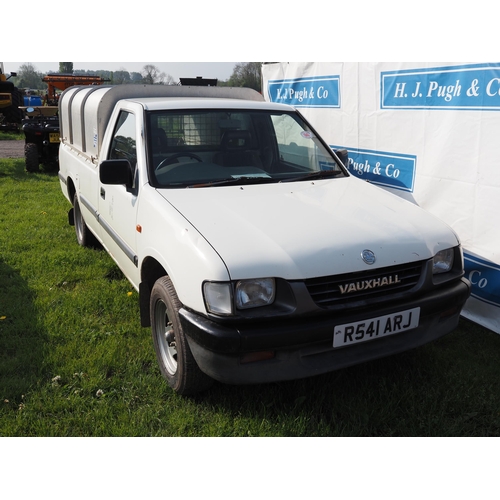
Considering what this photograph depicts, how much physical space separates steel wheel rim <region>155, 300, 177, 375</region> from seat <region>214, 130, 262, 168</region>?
128 centimetres

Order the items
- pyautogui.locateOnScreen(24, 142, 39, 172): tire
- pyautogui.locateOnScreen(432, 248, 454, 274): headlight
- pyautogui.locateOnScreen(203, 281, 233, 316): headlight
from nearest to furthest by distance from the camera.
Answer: pyautogui.locateOnScreen(203, 281, 233, 316): headlight → pyautogui.locateOnScreen(432, 248, 454, 274): headlight → pyautogui.locateOnScreen(24, 142, 39, 172): tire

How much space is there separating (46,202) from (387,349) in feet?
24.0

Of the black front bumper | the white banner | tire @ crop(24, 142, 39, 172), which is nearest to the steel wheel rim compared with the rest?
the black front bumper

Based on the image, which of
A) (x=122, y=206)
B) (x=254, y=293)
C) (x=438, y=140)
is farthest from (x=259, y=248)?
(x=438, y=140)

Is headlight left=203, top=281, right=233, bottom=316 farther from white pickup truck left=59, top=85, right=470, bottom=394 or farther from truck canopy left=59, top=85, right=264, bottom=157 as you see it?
truck canopy left=59, top=85, right=264, bottom=157

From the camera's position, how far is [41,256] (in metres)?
5.92

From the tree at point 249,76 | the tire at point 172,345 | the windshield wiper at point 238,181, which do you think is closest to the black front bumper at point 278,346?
the tire at point 172,345

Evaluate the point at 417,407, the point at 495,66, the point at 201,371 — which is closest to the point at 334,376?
the point at 417,407

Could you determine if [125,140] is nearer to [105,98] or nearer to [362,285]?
[105,98]

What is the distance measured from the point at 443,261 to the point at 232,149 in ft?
6.07

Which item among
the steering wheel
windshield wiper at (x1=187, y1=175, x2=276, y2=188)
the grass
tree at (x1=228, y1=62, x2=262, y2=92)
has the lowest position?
the grass

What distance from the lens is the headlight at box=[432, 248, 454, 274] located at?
3277 millimetres

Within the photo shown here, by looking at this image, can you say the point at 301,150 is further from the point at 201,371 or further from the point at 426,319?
the point at 201,371

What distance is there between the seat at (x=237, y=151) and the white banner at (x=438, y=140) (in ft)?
6.06
